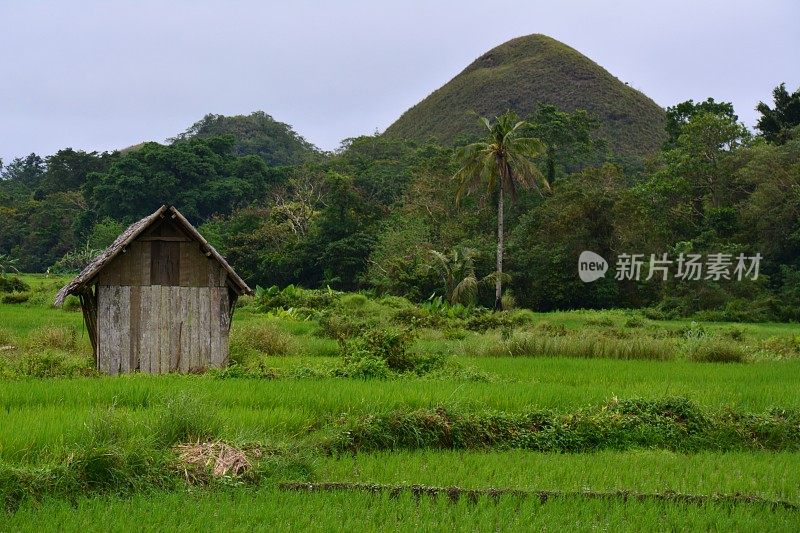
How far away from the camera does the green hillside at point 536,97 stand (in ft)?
260

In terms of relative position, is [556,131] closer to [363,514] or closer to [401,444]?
[401,444]

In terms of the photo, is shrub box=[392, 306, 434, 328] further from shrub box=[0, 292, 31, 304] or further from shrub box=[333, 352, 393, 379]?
shrub box=[0, 292, 31, 304]

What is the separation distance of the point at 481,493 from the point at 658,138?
75481 millimetres

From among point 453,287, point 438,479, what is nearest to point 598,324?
point 453,287

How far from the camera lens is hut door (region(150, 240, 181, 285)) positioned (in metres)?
13.8

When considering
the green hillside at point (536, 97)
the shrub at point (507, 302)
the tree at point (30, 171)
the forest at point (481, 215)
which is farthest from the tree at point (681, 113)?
the tree at point (30, 171)

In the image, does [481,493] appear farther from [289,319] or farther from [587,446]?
[289,319]

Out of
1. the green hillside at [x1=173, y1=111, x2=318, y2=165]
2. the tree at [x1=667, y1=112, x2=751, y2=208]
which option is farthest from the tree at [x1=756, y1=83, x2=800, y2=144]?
the green hillside at [x1=173, y1=111, x2=318, y2=165]

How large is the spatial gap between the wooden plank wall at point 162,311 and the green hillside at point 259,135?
74153mm

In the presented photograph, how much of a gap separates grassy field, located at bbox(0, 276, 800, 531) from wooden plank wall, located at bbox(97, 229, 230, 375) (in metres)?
0.91

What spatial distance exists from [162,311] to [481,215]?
31.5m

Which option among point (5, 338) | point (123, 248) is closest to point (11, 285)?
point (5, 338)

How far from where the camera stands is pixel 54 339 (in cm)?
1658

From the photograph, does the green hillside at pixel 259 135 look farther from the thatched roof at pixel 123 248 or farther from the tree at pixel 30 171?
the thatched roof at pixel 123 248
